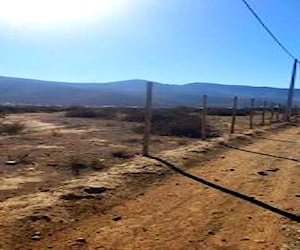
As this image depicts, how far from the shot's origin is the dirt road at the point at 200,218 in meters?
7.37

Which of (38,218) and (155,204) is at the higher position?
(38,218)

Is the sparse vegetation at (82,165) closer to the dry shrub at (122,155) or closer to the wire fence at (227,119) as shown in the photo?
the wire fence at (227,119)

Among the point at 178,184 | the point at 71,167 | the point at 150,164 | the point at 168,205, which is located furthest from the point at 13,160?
the point at 168,205

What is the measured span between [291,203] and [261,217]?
1.41m

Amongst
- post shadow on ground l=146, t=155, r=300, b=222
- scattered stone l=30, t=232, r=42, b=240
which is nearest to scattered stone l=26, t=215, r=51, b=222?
scattered stone l=30, t=232, r=42, b=240

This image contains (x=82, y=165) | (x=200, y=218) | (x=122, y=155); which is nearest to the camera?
(x=200, y=218)

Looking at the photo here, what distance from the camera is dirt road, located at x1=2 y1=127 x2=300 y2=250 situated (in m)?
7.37

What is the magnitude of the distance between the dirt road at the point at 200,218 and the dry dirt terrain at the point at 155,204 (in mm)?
13

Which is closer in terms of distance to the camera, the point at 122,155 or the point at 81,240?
the point at 81,240

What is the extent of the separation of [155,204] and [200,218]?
1.10m

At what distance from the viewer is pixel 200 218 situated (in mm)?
8672

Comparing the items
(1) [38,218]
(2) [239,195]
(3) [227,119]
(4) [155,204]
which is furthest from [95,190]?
(3) [227,119]

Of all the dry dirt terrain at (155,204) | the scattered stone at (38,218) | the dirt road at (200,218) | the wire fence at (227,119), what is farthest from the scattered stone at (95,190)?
the wire fence at (227,119)

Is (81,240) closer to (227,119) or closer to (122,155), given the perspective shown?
(122,155)
